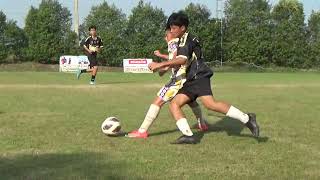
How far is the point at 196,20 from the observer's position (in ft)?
192

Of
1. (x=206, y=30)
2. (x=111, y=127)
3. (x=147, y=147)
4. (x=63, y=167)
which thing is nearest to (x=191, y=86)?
(x=147, y=147)

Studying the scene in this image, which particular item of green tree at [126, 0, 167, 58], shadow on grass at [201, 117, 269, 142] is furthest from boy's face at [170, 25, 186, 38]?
green tree at [126, 0, 167, 58]

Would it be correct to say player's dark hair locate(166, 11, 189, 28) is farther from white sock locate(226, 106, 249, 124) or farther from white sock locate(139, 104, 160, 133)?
white sock locate(226, 106, 249, 124)

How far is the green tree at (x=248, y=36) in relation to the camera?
192 feet

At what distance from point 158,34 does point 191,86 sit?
4998 cm

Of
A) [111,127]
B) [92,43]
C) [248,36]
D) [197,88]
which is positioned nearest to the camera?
[197,88]

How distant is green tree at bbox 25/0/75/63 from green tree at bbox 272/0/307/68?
2092 cm

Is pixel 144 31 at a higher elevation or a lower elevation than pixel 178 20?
higher

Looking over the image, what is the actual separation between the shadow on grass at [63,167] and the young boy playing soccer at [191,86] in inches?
55.8

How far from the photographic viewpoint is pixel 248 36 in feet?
195

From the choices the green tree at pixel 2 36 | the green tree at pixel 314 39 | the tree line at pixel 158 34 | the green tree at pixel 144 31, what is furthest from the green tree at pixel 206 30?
the green tree at pixel 2 36

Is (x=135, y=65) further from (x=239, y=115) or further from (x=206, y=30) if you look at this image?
(x=239, y=115)

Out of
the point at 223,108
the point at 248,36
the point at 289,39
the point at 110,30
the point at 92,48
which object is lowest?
the point at 223,108

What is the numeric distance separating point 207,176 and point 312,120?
17.0ft
